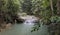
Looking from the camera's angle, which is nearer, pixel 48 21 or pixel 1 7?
pixel 48 21

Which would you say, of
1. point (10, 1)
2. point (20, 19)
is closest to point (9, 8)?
point (10, 1)

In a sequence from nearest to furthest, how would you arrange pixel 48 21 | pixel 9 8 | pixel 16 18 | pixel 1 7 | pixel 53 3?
pixel 48 21 → pixel 53 3 → pixel 1 7 → pixel 9 8 → pixel 16 18

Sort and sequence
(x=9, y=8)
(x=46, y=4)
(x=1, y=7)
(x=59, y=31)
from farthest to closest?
(x=9, y=8)
(x=1, y=7)
(x=46, y=4)
(x=59, y=31)

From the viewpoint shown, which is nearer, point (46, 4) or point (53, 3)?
point (53, 3)

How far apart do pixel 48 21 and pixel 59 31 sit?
78cm

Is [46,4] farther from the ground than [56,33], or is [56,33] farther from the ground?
[46,4]

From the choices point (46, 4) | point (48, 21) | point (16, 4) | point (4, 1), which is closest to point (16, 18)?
point (16, 4)

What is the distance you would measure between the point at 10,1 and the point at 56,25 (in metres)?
15.6

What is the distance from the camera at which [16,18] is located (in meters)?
23.2

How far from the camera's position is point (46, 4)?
35.9ft

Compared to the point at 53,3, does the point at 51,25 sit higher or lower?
lower

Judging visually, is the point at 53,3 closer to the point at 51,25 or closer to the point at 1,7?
the point at 51,25

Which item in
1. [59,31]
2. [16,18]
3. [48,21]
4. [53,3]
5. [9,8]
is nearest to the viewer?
[59,31]

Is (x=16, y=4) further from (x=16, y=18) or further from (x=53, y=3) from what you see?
(x=53, y=3)
